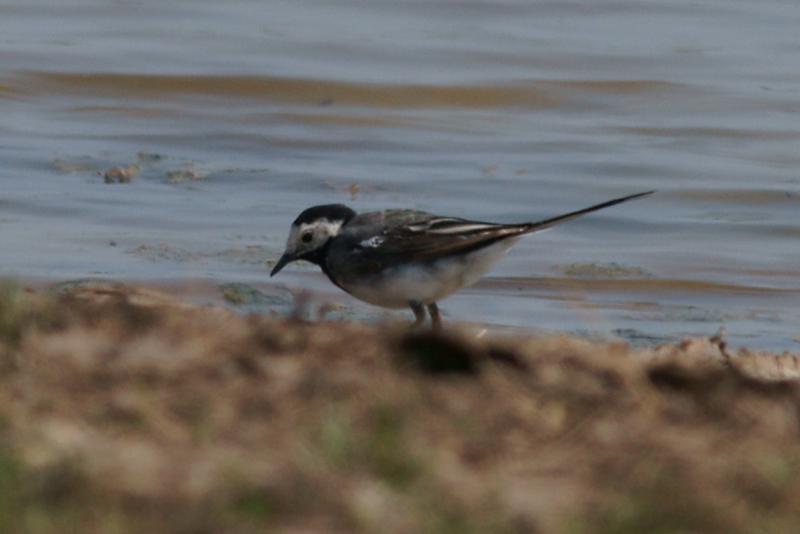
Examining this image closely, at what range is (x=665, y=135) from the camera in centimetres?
1733

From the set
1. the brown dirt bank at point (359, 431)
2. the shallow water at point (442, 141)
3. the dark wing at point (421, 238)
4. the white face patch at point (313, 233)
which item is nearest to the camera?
the brown dirt bank at point (359, 431)

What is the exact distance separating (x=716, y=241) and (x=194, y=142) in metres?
4.73

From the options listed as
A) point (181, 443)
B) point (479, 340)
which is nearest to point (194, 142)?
point (479, 340)

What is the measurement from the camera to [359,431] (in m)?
5.27

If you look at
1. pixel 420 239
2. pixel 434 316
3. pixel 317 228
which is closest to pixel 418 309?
pixel 434 316

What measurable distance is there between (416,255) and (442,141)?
7.81 metres

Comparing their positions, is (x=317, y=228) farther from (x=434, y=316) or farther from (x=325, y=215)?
(x=434, y=316)

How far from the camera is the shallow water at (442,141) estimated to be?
12383 mm

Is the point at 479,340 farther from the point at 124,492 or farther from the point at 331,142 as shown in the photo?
the point at 331,142

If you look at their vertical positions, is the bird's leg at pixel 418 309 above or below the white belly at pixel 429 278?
below

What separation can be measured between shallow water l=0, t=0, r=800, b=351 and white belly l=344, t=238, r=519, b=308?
5.85ft

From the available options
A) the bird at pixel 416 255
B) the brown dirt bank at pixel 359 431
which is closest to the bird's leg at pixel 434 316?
the bird at pixel 416 255

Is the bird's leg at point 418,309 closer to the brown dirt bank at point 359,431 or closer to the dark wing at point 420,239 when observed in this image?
the dark wing at point 420,239

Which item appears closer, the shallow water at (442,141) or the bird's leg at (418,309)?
the bird's leg at (418,309)
